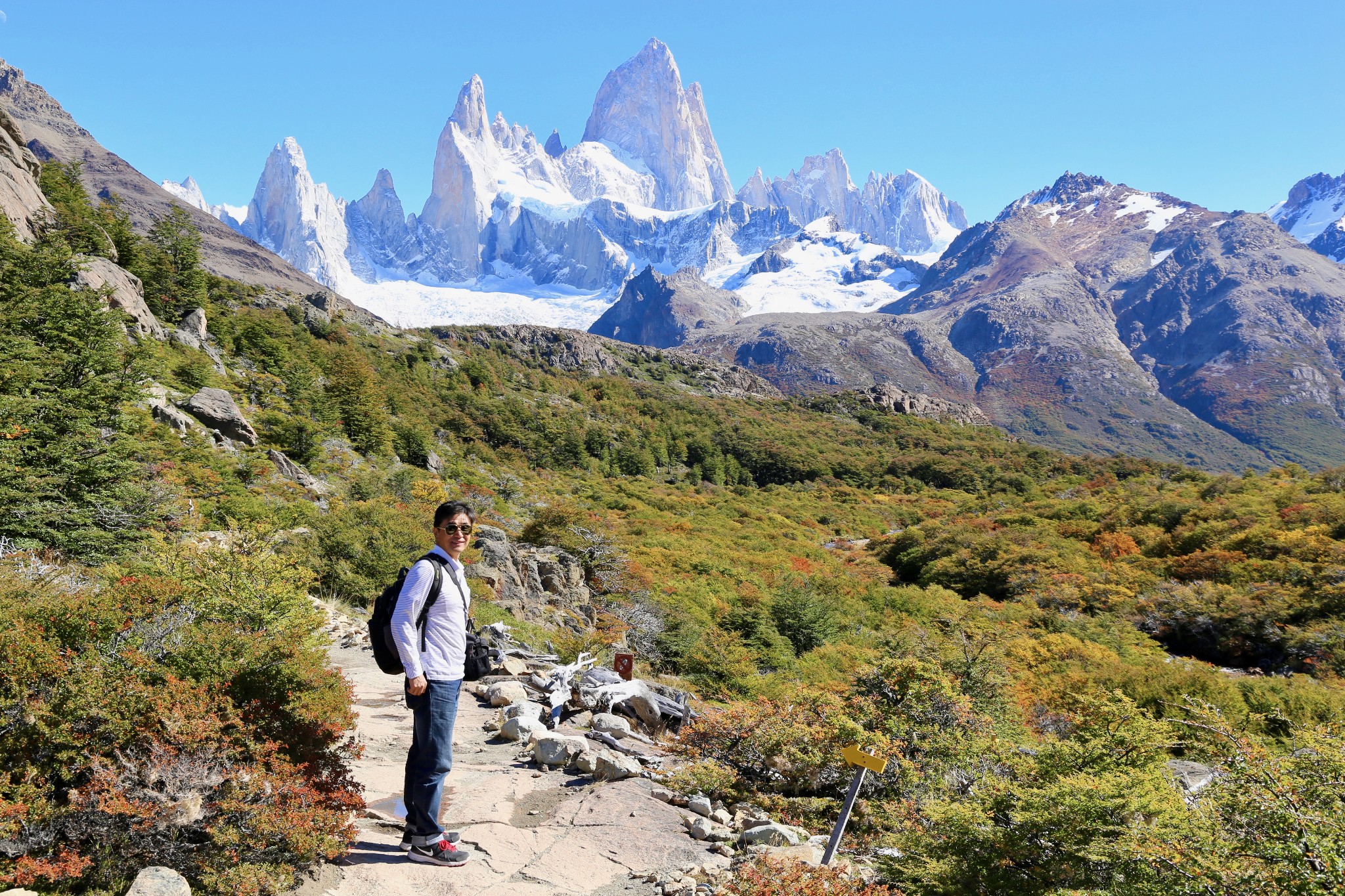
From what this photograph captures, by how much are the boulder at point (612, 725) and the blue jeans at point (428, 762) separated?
9.81 feet

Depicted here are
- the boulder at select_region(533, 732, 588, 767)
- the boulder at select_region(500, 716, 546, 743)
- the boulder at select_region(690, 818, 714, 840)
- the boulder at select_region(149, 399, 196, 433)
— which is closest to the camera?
the boulder at select_region(690, 818, 714, 840)

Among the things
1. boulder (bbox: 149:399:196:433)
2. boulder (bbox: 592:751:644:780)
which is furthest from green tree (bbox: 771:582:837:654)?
boulder (bbox: 149:399:196:433)

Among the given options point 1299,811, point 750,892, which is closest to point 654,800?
point 750,892

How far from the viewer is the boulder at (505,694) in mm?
7328

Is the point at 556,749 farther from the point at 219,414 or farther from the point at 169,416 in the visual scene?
the point at 219,414

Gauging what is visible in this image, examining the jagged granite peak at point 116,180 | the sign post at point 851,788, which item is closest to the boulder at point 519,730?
the sign post at point 851,788

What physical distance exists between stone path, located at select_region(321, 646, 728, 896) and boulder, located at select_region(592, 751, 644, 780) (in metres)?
0.08

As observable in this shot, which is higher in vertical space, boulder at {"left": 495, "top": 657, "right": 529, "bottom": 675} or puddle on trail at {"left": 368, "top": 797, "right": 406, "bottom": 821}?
puddle on trail at {"left": 368, "top": 797, "right": 406, "bottom": 821}

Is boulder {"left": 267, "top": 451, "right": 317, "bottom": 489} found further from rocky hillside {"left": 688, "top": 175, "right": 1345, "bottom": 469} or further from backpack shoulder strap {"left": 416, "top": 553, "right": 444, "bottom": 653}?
rocky hillside {"left": 688, "top": 175, "right": 1345, "bottom": 469}

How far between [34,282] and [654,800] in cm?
2271

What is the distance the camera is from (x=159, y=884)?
2828 millimetres

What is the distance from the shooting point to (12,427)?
8.90 meters

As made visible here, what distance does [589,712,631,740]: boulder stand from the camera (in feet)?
21.7

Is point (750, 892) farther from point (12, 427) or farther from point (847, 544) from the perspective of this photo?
point (847, 544)
